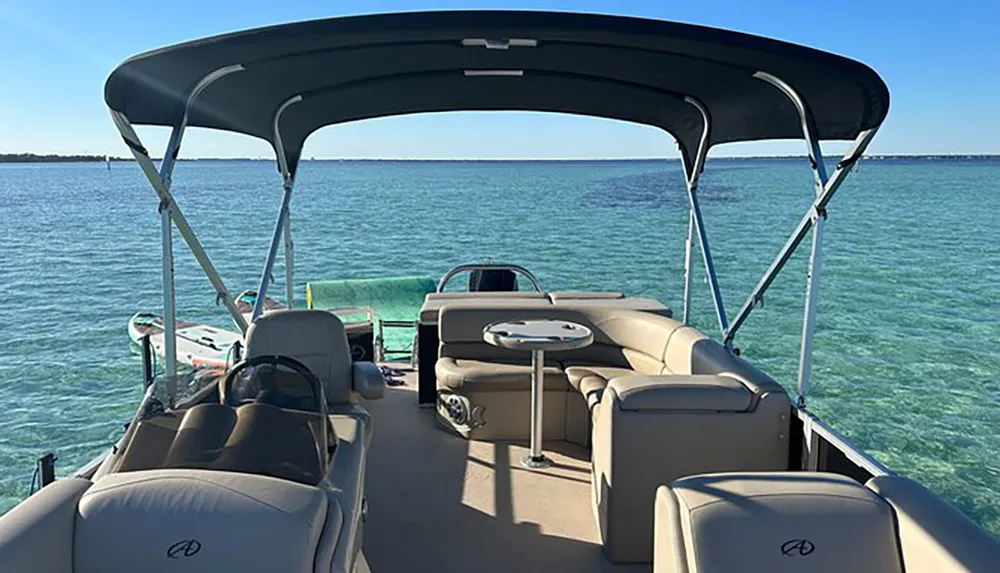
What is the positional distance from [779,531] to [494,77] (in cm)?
274

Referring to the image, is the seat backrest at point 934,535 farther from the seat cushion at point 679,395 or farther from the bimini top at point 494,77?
the bimini top at point 494,77

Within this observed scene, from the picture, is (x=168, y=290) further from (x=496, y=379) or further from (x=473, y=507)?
(x=496, y=379)

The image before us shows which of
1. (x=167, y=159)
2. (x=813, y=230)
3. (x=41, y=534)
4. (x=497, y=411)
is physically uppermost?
(x=167, y=159)

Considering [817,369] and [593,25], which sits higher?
[593,25]

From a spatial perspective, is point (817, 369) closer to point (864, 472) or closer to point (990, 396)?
point (990, 396)

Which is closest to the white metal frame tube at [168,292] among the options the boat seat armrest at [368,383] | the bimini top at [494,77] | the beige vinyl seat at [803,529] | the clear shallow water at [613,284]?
the bimini top at [494,77]

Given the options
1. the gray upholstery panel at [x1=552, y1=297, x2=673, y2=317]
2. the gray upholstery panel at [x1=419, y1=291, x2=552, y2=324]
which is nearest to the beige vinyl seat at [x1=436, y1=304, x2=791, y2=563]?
the gray upholstery panel at [x1=552, y1=297, x2=673, y2=317]

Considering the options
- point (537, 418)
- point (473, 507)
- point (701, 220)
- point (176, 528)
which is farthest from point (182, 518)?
point (701, 220)

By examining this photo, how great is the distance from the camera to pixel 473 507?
328cm

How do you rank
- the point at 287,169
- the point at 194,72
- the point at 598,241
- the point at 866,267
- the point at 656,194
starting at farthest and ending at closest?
the point at 656,194 → the point at 598,241 → the point at 866,267 → the point at 287,169 → the point at 194,72

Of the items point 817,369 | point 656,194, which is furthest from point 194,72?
point 656,194

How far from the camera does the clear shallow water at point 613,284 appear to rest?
839 cm

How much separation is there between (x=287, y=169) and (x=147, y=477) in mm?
3409

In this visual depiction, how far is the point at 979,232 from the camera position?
75.6ft
